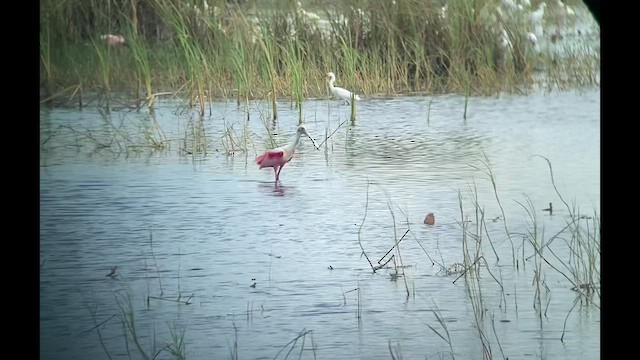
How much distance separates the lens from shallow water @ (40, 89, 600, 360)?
3.10 meters

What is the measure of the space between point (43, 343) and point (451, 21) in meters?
1.87

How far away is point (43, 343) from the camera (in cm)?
313

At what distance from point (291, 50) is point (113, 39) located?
25.6 inches

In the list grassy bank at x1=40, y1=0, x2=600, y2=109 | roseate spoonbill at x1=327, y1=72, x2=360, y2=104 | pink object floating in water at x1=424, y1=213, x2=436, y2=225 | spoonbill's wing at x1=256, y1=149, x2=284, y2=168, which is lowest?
pink object floating in water at x1=424, y1=213, x2=436, y2=225

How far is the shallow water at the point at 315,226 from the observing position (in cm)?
310

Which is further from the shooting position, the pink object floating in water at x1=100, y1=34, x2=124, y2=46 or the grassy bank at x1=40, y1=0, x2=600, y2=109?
the pink object floating in water at x1=100, y1=34, x2=124, y2=46

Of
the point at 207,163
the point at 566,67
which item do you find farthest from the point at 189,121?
the point at 566,67

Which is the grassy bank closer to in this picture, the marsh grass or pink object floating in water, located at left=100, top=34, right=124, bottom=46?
pink object floating in water, located at left=100, top=34, right=124, bottom=46

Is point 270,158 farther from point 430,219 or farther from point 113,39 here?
point 113,39

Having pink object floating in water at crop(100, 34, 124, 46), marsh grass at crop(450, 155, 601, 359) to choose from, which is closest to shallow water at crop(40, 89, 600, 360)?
marsh grass at crop(450, 155, 601, 359)

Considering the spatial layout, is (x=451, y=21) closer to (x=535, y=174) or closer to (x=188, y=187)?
(x=535, y=174)

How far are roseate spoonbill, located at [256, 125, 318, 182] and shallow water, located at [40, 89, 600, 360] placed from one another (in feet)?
0.12

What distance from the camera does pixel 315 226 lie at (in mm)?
3523
